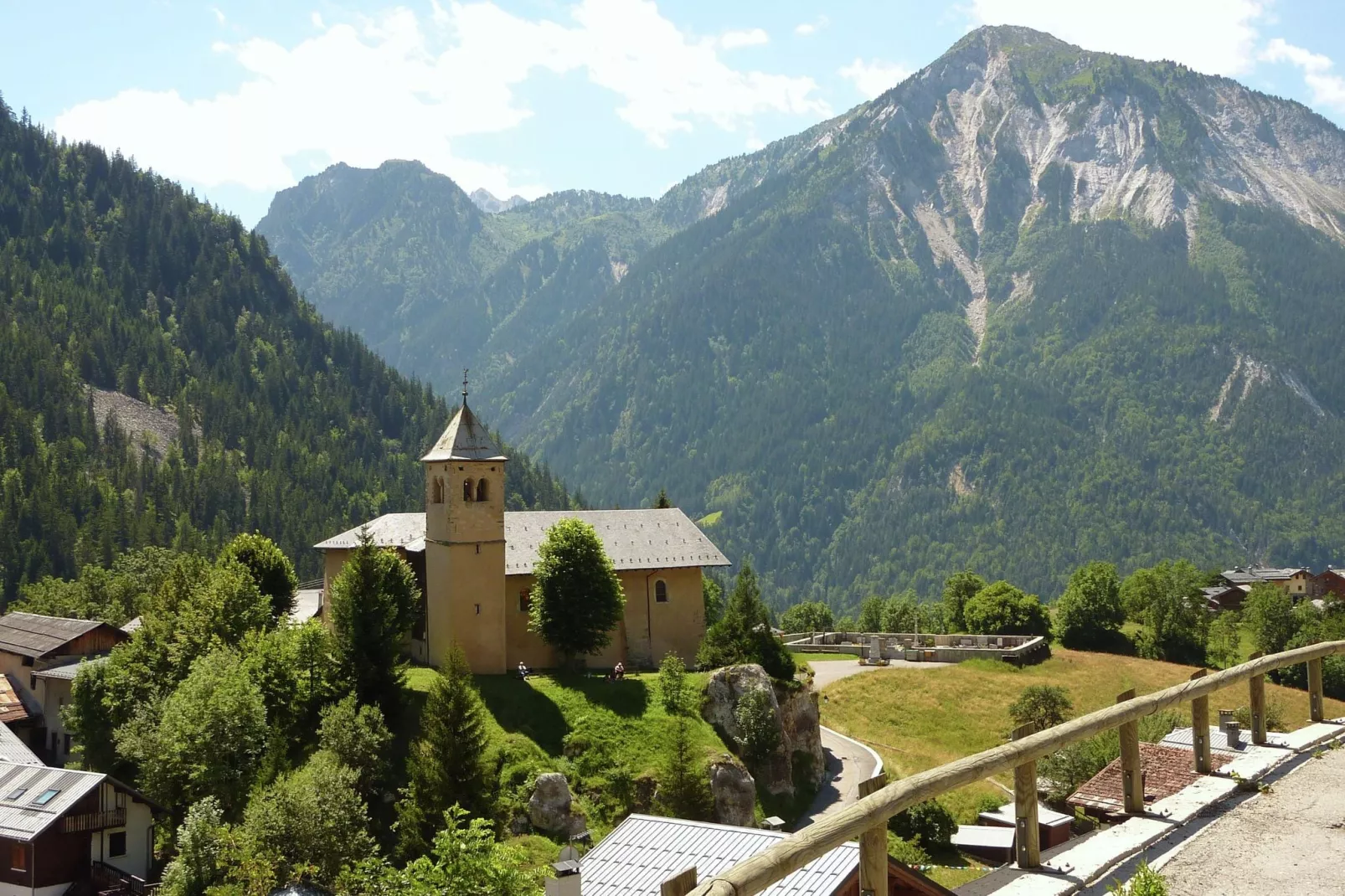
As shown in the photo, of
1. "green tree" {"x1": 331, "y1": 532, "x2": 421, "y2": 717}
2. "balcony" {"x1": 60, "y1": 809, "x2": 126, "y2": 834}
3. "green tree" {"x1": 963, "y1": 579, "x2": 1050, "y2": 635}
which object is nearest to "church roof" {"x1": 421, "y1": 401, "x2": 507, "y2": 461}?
"green tree" {"x1": 331, "y1": 532, "x2": 421, "y2": 717}

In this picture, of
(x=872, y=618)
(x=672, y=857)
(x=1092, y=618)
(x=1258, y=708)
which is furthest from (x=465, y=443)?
(x=872, y=618)

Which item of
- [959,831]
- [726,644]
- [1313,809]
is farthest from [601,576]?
[1313,809]

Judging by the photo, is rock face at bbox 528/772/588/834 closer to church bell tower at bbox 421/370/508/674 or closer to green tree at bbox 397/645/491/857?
green tree at bbox 397/645/491/857

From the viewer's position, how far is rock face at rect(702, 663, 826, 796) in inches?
2340

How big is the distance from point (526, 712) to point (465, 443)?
47.7ft

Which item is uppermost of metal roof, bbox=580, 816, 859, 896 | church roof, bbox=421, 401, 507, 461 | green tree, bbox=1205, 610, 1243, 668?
church roof, bbox=421, 401, 507, 461

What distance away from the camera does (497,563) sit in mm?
60875

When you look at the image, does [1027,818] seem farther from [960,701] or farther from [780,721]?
[960,701]

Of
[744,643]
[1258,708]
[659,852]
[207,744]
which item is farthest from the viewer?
[744,643]

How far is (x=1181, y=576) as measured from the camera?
144 meters

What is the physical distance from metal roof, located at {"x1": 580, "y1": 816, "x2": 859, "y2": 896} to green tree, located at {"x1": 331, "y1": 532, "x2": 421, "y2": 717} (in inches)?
1063

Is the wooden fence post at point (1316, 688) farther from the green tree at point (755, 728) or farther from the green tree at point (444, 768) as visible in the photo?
the green tree at point (755, 728)

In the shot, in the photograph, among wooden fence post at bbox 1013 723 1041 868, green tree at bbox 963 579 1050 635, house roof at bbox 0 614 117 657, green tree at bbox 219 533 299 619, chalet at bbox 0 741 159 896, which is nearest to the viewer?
Result: wooden fence post at bbox 1013 723 1041 868

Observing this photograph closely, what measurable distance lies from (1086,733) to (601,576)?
50.7 metres
